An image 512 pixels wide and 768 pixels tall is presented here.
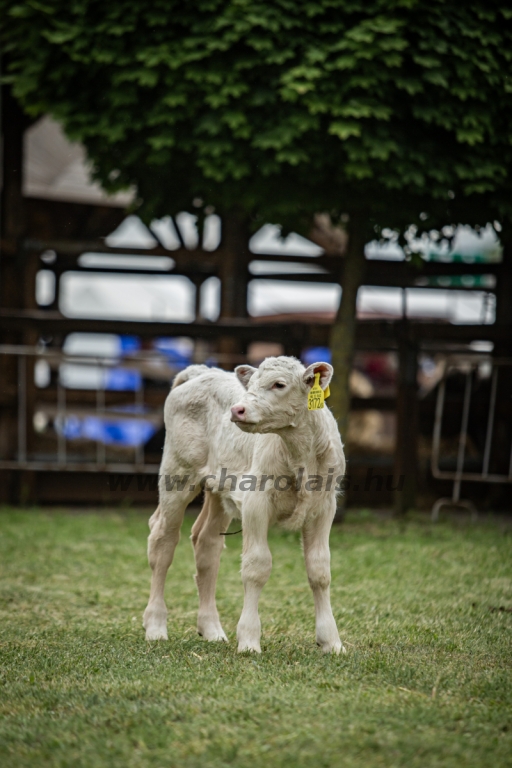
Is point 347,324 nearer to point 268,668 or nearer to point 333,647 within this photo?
point 333,647

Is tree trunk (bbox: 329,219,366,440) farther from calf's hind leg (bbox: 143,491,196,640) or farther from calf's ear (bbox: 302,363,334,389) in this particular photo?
calf's ear (bbox: 302,363,334,389)

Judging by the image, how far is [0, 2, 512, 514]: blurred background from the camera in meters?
7.36

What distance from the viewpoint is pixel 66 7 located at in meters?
7.97

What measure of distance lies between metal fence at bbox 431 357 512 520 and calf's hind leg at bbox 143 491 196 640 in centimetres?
454

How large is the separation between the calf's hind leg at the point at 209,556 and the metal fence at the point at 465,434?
14.2 feet

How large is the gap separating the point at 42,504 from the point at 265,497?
21.9 ft

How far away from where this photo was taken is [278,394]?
4.27 metres

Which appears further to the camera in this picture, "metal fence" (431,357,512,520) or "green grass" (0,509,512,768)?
"metal fence" (431,357,512,520)

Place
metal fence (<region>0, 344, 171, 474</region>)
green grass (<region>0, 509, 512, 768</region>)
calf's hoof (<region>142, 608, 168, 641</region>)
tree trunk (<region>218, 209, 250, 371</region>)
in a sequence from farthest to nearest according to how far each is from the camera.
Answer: tree trunk (<region>218, 209, 250, 371</region>), metal fence (<region>0, 344, 171, 474</region>), calf's hoof (<region>142, 608, 168, 641</region>), green grass (<region>0, 509, 512, 768</region>)

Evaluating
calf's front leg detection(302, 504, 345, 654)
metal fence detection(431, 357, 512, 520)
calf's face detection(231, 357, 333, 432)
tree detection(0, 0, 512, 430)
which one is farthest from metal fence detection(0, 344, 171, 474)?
calf's face detection(231, 357, 333, 432)

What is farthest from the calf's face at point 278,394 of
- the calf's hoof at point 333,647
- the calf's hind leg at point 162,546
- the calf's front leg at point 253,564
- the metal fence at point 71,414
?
the metal fence at point 71,414

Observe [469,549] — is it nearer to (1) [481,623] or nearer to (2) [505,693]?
(1) [481,623]

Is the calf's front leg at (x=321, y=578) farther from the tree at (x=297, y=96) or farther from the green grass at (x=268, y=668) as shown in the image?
the tree at (x=297, y=96)

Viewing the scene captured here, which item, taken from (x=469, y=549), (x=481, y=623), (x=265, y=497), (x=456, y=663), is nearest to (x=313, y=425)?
(x=265, y=497)
